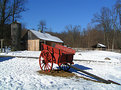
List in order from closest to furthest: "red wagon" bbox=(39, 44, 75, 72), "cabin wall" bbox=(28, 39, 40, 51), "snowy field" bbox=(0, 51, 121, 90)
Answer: "snowy field" bbox=(0, 51, 121, 90)
"red wagon" bbox=(39, 44, 75, 72)
"cabin wall" bbox=(28, 39, 40, 51)

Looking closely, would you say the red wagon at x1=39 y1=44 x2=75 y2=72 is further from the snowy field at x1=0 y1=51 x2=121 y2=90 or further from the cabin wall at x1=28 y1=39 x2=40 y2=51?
the cabin wall at x1=28 y1=39 x2=40 y2=51

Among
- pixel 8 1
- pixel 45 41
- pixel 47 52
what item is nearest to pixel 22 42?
pixel 45 41

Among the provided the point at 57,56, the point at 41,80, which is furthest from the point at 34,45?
the point at 41,80

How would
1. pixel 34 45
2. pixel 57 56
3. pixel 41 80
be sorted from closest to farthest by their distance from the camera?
pixel 41 80
pixel 57 56
pixel 34 45

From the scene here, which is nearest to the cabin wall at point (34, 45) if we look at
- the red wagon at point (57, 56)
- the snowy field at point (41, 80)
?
the snowy field at point (41, 80)

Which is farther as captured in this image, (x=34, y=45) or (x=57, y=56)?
(x=34, y=45)

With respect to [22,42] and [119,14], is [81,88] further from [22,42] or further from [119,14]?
[119,14]

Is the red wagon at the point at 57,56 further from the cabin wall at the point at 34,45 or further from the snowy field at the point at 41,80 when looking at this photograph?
the cabin wall at the point at 34,45

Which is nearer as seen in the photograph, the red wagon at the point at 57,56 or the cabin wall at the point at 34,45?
the red wagon at the point at 57,56

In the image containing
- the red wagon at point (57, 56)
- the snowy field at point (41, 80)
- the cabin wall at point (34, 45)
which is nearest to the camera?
the snowy field at point (41, 80)

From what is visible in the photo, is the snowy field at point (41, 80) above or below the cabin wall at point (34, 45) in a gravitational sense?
below

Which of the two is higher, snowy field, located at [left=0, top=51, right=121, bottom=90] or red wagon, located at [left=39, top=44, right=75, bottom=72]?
red wagon, located at [left=39, top=44, right=75, bottom=72]

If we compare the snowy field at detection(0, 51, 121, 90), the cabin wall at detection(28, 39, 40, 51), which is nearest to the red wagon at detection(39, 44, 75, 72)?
the snowy field at detection(0, 51, 121, 90)

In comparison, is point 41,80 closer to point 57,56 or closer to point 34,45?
point 57,56
